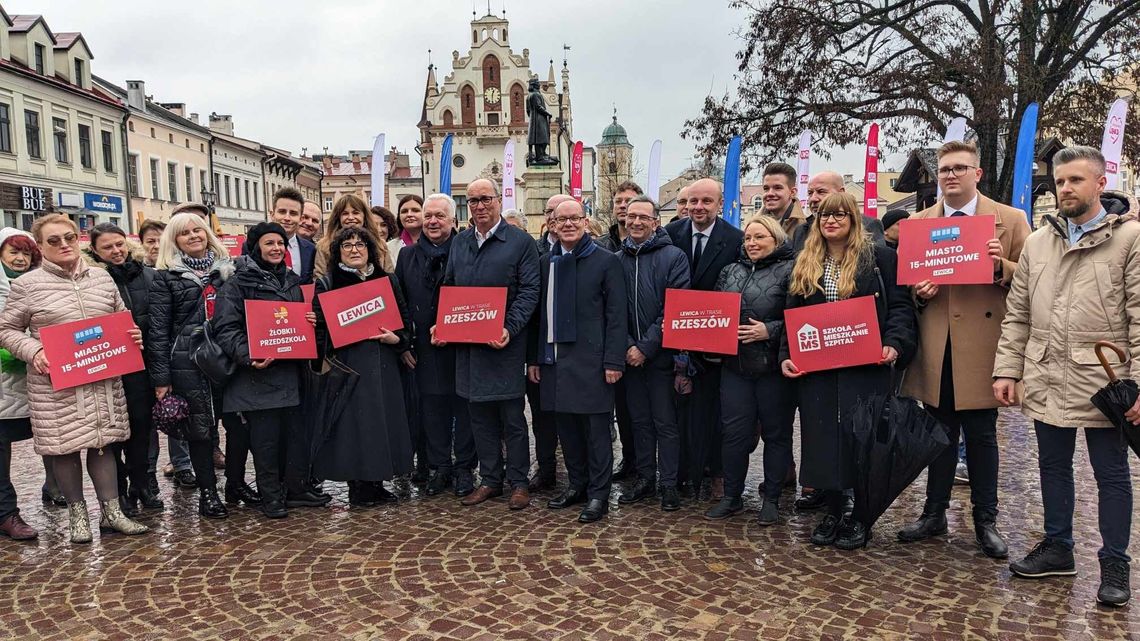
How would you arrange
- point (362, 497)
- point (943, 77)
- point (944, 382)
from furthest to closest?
point (943, 77) < point (362, 497) < point (944, 382)

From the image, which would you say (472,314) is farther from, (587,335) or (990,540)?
(990,540)

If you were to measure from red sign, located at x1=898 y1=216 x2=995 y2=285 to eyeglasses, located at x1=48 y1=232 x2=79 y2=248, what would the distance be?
5296 mm

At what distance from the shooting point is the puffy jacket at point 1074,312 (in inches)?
157

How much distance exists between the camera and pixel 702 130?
2177 centimetres

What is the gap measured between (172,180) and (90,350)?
4110 cm

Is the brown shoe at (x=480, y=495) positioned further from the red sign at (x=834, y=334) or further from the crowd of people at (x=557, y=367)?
the red sign at (x=834, y=334)

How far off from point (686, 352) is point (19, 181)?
3039 centimetres

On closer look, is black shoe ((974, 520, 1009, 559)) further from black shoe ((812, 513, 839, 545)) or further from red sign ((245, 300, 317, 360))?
red sign ((245, 300, 317, 360))

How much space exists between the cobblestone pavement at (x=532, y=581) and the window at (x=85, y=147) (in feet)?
106

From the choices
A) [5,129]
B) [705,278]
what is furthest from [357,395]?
[5,129]

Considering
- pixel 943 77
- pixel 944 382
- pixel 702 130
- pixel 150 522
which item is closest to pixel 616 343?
pixel 944 382

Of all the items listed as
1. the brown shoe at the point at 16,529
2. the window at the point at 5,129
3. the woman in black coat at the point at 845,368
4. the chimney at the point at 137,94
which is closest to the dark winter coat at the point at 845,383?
the woman in black coat at the point at 845,368

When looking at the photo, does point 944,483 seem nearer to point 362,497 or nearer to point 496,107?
point 362,497

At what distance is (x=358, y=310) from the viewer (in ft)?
19.0
